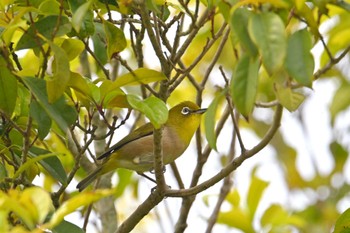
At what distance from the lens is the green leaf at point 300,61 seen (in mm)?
2227

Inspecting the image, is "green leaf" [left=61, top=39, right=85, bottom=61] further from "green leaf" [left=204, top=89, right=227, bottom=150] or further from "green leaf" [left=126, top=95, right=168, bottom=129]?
"green leaf" [left=204, top=89, right=227, bottom=150]

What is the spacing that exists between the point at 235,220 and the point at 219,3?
6.65 feet

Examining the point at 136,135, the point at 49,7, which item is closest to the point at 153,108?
the point at 49,7

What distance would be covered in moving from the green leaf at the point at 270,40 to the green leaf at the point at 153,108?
605 mm

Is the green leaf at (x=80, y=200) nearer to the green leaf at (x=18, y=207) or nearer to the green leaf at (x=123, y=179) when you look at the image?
the green leaf at (x=18, y=207)

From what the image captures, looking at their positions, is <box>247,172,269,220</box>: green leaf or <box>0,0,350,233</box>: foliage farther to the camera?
<box>247,172,269,220</box>: green leaf

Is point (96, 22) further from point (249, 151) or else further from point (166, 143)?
point (166, 143)

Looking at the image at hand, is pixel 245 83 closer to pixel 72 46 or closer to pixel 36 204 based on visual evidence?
pixel 36 204

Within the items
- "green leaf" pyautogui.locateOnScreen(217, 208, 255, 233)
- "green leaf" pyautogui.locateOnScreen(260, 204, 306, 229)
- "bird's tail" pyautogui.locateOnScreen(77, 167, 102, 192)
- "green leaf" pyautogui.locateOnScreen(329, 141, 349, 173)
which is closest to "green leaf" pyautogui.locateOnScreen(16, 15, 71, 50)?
"bird's tail" pyautogui.locateOnScreen(77, 167, 102, 192)

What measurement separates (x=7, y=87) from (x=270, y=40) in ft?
3.45

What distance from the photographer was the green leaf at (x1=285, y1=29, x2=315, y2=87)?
223 cm

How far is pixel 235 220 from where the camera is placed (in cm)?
430

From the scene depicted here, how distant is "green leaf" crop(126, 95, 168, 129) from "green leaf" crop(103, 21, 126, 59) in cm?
33

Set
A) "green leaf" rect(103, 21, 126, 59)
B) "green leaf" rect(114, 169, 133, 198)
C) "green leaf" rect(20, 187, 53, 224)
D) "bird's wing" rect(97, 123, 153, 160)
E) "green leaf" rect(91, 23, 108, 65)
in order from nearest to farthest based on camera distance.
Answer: "green leaf" rect(20, 187, 53, 224) < "green leaf" rect(103, 21, 126, 59) < "green leaf" rect(91, 23, 108, 65) < "bird's wing" rect(97, 123, 153, 160) < "green leaf" rect(114, 169, 133, 198)
